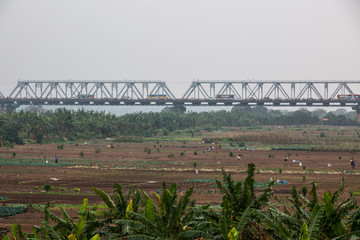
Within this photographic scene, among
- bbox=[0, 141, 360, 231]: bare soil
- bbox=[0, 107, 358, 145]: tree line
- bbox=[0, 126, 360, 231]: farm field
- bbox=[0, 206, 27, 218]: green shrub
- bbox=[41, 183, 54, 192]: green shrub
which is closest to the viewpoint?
bbox=[0, 206, 27, 218]: green shrub

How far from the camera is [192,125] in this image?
152m

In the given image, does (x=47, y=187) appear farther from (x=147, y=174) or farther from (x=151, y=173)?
(x=151, y=173)

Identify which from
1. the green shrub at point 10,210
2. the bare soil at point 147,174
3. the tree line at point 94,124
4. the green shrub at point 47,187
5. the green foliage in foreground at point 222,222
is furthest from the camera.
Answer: the tree line at point 94,124

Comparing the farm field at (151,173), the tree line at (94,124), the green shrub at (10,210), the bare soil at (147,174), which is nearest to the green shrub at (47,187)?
the farm field at (151,173)

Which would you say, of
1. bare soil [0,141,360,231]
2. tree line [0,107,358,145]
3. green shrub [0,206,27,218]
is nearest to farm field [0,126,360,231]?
bare soil [0,141,360,231]

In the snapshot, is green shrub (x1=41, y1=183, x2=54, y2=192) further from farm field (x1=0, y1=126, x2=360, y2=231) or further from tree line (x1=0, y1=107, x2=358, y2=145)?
tree line (x1=0, y1=107, x2=358, y2=145)

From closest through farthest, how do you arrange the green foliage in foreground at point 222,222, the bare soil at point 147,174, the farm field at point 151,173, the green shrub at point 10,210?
the green foliage in foreground at point 222,222, the green shrub at point 10,210, the bare soil at point 147,174, the farm field at point 151,173

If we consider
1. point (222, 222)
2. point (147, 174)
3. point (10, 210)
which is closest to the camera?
point (222, 222)

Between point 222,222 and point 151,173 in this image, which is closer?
point 222,222

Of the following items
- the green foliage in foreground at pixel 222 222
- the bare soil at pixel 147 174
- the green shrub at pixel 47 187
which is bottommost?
the bare soil at pixel 147 174

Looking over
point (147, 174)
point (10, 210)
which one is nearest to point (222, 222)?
point (10, 210)

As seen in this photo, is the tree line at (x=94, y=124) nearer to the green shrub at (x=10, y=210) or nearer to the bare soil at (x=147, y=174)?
the bare soil at (x=147, y=174)

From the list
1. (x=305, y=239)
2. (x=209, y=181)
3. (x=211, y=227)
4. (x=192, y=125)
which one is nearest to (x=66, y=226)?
(x=211, y=227)

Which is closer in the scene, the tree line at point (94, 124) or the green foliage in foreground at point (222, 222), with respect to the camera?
the green foliage in foreground at point (222, 222)
